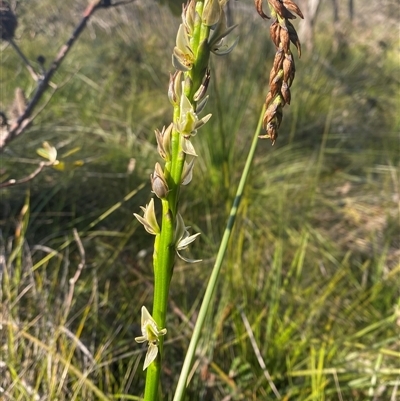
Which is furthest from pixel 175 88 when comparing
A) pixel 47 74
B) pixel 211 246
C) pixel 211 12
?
pixel 211 246

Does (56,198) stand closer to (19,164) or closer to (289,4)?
(19,164)

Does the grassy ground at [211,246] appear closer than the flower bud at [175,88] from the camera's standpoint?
No

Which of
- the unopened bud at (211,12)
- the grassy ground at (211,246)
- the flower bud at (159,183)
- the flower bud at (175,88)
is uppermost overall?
the unopened bud at (211,12)

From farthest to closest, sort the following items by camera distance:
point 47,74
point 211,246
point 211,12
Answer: point 211,246, point 47,74, point 211,12

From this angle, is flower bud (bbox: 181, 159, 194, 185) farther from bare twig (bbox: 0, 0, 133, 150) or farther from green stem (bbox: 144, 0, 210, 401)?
bare twig (bbox: 0, 0, 133, 150)

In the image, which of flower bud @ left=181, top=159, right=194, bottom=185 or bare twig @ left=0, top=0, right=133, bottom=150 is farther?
bare twig @ left=0, top=0, right=133, bottom=150

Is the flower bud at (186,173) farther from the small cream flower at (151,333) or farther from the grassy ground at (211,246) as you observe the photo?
the grassy ground at (211,246)

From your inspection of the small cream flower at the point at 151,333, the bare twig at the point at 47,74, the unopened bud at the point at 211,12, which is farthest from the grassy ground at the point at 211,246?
the unopened bud at the point at 211,12

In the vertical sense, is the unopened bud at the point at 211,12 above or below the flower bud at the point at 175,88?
above

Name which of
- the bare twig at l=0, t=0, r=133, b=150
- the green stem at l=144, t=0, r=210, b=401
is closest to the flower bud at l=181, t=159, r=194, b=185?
the green stem at l=144, t=0, r=210, b=401

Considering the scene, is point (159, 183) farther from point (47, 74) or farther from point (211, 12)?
point (47, 74)
